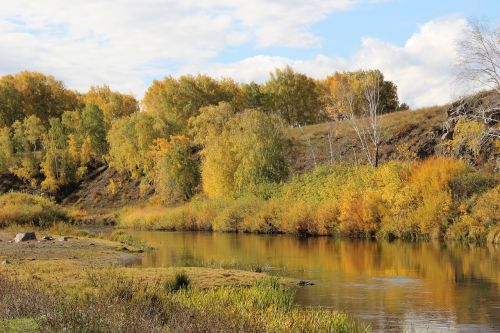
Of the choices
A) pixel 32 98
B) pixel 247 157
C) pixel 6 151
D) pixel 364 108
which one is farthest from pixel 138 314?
pixel 32 98

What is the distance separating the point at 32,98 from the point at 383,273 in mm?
124797

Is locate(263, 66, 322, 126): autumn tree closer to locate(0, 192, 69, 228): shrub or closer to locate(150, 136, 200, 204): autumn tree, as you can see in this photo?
locate(150, 136, 200, 204): autumn tree

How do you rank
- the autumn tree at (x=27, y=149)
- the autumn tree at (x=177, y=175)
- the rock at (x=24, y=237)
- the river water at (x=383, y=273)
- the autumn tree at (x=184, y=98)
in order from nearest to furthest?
the river water at (x=383, y=273) < the rock at (x=24, y=237) < the autumn tree at (x=177, y=175) < the autumn tree at (x=184, y=98) < the autumn tree at (x=27, y=149)

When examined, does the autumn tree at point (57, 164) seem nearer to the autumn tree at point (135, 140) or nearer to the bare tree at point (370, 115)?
the autumn tree at point (135, 140)

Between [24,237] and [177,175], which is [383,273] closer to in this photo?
[24,237]

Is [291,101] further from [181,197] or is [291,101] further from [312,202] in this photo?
[312,202]

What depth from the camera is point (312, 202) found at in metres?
62.9

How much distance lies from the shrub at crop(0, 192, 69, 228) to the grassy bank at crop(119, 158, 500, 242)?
17.8 metres

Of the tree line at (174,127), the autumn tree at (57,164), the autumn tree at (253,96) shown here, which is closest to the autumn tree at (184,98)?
the tree line at (174,127)

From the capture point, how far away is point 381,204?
5600 centimetres

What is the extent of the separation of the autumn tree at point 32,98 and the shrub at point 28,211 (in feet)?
265

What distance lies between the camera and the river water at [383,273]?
2153 centimetres

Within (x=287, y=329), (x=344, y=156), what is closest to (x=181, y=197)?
(x=344, y=156)

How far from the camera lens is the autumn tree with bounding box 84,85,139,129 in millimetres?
137500
